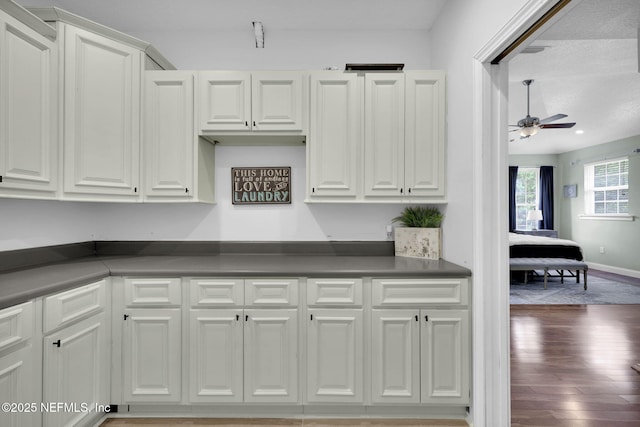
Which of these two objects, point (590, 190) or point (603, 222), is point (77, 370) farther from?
point (590, 190)

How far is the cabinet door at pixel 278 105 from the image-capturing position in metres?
2.22

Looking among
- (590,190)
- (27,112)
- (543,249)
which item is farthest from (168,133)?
(590,190)

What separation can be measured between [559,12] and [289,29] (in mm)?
1903

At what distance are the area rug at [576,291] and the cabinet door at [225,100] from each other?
413cm

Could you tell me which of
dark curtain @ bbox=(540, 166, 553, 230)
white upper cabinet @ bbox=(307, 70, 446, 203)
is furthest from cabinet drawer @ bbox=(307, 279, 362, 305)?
dark curtain @ bbox=(540, 166, 553, 230)

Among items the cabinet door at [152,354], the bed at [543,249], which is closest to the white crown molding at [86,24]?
the cabinet door at [152,354]

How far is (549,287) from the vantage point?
5.02 meters

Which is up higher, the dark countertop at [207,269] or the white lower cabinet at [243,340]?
the dark countertop at [207,269]

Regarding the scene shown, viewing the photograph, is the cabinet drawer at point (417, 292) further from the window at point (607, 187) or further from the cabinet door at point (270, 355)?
the window at point (607, 187)

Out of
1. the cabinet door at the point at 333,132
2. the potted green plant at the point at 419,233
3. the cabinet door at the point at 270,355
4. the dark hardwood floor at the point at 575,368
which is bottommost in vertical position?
the dark hardwood floor at the point at 575,368

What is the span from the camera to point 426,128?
2240 millimetres

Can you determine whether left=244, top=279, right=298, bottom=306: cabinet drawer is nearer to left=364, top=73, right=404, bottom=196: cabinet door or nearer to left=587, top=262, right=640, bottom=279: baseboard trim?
left=364, top=73, right=404, bottom=196: cabinet door

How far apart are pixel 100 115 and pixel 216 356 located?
1.68 meters

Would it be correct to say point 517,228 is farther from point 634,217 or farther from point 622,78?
point 622,78
